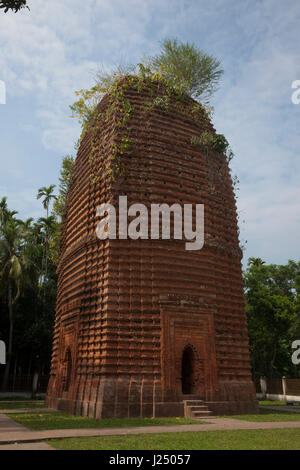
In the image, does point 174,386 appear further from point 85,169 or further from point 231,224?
point 85,169

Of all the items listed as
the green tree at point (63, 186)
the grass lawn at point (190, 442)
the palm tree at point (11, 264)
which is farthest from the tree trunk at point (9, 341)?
the grass lawn at point (190, 442)

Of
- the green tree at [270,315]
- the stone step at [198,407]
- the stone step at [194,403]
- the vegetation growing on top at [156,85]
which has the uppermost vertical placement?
the vegetation growing on top at [156,85]

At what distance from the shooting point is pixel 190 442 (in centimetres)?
740

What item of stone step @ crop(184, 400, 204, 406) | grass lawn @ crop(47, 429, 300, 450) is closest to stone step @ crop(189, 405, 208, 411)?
stone step @ crop(184, 400, 204, 406)

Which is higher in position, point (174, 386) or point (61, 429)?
point (174, 386)

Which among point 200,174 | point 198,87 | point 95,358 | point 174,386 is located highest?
point 198,87

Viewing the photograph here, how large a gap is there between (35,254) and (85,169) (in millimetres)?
15158

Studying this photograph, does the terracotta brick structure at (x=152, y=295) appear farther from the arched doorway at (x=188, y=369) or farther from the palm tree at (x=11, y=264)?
the palm tree at (x=11, y=264)

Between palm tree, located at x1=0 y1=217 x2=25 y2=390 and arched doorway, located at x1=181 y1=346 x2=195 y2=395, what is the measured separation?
53.4ft

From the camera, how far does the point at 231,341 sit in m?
14.5

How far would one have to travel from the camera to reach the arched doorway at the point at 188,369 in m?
13.5

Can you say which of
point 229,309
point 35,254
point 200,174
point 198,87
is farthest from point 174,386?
point 35,254

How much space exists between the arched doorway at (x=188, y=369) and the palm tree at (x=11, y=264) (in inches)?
640
